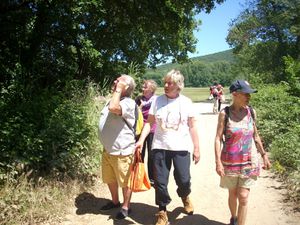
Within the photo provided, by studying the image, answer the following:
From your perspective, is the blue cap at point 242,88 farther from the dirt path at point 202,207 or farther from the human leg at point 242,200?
the dirt path at point 202,207

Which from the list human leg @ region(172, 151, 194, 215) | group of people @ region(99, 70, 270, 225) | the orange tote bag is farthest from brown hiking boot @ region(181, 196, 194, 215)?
the orange tote bag

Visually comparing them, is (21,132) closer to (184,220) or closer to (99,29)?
(184,220)

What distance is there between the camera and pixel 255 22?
1538 inches

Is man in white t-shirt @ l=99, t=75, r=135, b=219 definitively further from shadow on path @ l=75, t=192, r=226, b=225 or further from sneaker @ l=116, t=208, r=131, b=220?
shadow on path @ l=75, t=192, r=226, b=225

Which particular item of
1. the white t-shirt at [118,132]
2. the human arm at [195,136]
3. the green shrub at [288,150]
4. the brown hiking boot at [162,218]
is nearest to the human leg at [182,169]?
the human arm at [195,136]

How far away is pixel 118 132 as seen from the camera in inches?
219

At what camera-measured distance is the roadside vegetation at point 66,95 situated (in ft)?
19.3

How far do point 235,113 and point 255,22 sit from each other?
36.3 metres

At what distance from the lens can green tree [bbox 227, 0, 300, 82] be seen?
123 feet

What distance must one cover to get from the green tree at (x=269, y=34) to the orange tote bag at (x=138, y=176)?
111 feet

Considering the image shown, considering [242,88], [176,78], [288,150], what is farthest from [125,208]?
[288,150]

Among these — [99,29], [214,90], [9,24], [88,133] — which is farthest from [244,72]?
[88,133]

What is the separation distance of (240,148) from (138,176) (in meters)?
1.43

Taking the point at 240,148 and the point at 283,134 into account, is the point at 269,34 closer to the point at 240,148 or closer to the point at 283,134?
the point at 283,134
